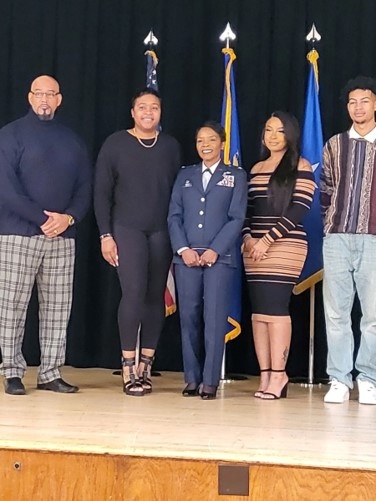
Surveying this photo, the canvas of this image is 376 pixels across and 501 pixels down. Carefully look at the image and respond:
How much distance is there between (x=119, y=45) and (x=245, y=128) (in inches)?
34.1

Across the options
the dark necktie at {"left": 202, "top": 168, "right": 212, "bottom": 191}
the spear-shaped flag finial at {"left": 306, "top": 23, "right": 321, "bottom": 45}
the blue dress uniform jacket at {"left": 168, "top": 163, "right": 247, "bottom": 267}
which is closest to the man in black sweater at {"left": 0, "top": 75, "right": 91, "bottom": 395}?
the blue dress uniform jacket at {"left": 168, "top": 163, "right": 247, "bottom": 267}

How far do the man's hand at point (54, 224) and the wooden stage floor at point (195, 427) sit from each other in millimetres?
686

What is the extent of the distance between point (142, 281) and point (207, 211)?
0.41 meters

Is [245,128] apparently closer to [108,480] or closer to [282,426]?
[282,426]

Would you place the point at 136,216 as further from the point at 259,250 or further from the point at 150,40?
the point at 150,40

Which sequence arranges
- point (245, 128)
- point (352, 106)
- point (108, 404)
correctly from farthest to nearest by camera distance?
point (245, 128)
point (352, 106)
point (108, 404)

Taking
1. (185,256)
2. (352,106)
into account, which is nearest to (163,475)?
(185,256)

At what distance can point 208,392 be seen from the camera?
3529mm

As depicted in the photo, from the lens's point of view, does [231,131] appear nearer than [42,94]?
No

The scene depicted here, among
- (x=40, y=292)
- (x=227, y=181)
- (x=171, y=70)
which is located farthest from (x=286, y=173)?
(x=171, y=70)

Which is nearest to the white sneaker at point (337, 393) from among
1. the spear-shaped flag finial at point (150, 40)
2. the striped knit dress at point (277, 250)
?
the striped knit dress at point (277, 250)

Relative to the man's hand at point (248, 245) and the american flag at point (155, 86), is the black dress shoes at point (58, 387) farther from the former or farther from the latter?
the man's hand at point (248, 245)

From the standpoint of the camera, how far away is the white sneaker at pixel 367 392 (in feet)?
11.5

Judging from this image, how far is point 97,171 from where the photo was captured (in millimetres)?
3598
